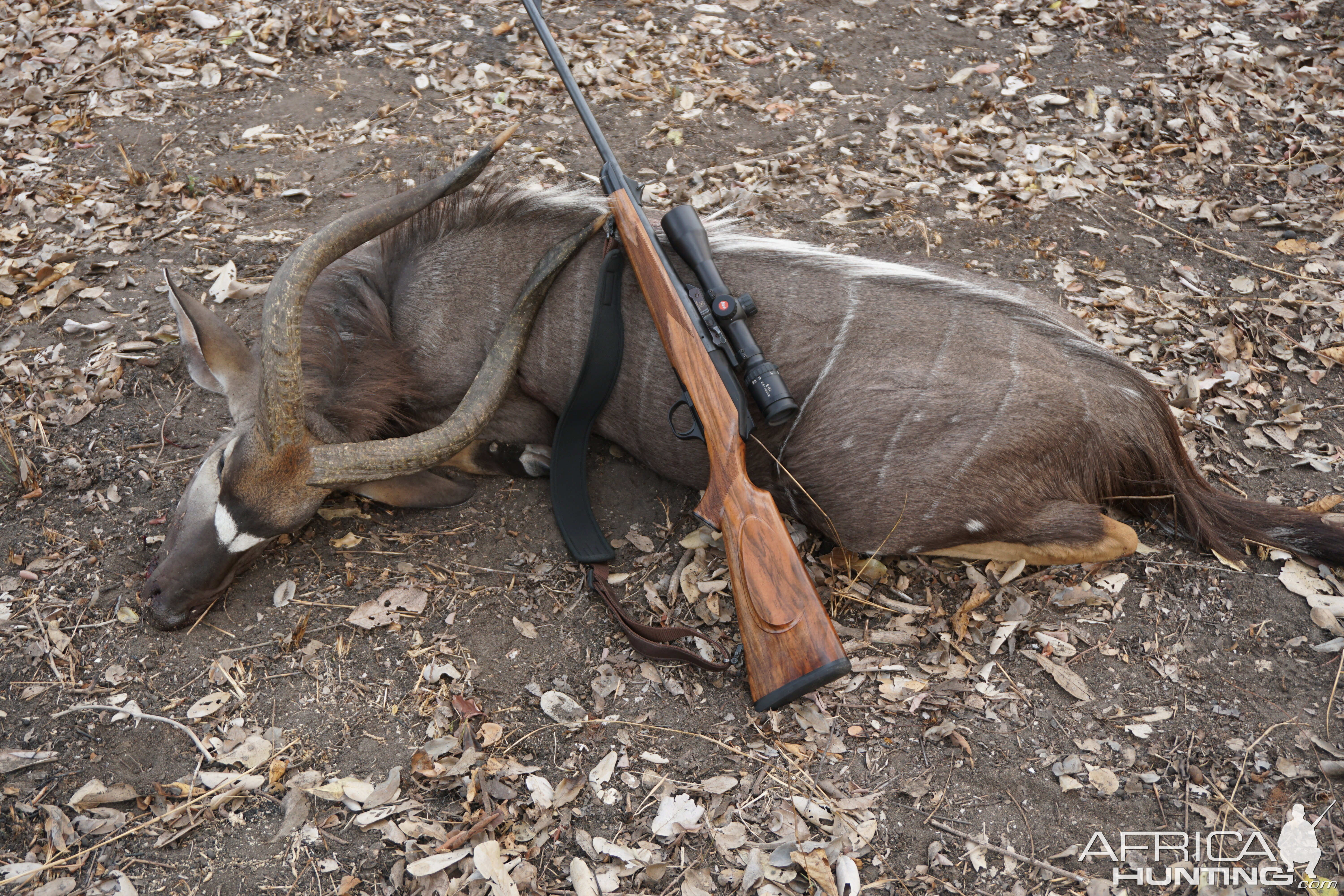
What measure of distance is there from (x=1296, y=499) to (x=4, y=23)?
954cm

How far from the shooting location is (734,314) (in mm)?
4047

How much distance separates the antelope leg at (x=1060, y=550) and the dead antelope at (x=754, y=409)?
0.01 meters

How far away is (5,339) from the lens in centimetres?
517

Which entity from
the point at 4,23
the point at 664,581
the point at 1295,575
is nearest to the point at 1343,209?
the point at 1295,575

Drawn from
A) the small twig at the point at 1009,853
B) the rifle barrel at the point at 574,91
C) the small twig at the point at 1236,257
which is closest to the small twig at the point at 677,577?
the small twig at the point at 1009,853

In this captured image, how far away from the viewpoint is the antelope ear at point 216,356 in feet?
13.4

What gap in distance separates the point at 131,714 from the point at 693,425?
2703 millimetres

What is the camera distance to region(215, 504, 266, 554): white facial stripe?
3.97m

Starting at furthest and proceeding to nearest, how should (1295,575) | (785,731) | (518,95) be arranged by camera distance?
(518,95), (1295,575), (785,731)

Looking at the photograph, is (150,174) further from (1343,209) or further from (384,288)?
(1343,209)

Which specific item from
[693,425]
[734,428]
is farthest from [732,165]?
[734,428]

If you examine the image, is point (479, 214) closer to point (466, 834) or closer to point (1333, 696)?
point (466, 834)

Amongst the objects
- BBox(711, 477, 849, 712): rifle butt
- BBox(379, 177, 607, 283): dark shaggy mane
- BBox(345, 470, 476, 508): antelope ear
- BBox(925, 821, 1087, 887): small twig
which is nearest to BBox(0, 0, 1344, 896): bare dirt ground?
BBox(925, 821, 1087, 887): small twig

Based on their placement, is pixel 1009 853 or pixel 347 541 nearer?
pixel 1009 853
